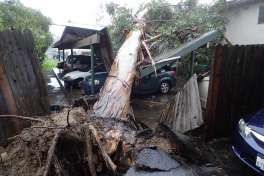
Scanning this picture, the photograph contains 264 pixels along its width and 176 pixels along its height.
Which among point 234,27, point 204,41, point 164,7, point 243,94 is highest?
point 164,7

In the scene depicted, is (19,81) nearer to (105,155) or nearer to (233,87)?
(105,155)

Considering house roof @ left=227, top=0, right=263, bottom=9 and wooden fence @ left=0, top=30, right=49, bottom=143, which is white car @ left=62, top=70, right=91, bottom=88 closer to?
wooden fence @ left=0, top=30, right=49, bottom=143

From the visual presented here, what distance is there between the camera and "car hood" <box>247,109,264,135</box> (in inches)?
145

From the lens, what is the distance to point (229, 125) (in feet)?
16.8

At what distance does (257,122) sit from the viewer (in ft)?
12.7

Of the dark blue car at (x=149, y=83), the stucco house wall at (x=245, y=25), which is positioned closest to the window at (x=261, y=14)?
the stucco house wall at (x=245, y=25)

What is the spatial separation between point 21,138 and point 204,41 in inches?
190

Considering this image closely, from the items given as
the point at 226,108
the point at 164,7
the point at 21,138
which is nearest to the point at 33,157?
the point at 21,138

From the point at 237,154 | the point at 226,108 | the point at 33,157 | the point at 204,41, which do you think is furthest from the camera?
the point at 204,41

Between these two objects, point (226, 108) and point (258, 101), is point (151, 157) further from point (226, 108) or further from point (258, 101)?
point (258, 101)

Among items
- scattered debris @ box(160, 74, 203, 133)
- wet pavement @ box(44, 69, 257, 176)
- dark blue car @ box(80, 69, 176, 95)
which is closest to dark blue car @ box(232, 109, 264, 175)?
wet pavement @ box(44, 69, 257, 176)

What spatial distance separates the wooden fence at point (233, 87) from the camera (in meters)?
4.68

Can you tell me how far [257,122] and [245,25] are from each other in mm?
9853

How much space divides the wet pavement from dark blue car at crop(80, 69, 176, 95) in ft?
1.04
